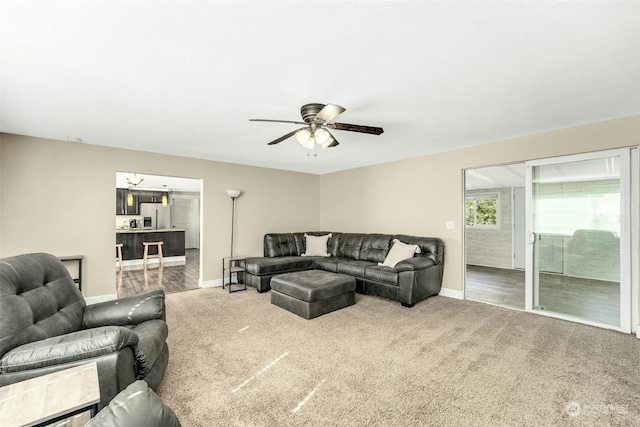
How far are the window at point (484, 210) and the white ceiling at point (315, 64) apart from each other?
4.62 meters

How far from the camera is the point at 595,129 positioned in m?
3.19

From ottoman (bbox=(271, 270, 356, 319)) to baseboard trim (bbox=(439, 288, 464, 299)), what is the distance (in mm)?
1623

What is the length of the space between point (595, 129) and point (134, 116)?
528 cm

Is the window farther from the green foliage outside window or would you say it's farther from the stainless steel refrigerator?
the stainless steel refrigerator

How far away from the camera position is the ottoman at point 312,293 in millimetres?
3486

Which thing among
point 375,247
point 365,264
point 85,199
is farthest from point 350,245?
point 85,199

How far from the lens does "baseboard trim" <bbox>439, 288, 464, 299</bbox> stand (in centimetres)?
435

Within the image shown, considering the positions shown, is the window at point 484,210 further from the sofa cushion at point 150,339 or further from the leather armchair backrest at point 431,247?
the sofa cushion at point 150,339

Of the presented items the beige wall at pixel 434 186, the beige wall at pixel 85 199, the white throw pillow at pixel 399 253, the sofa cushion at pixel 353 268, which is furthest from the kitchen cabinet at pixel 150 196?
the white throw pillow at pixel 399 253

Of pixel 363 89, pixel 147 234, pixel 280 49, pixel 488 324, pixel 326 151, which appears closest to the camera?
pixel 280 49

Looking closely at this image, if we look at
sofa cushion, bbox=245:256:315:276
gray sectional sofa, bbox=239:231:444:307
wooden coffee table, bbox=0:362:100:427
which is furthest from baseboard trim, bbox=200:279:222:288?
wooden coffee table, bbox=0:362:100:427

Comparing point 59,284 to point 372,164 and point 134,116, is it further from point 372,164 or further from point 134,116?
point 372,164

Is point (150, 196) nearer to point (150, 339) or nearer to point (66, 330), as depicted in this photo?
point (66, 330)

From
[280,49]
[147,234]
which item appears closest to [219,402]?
[280,49]
